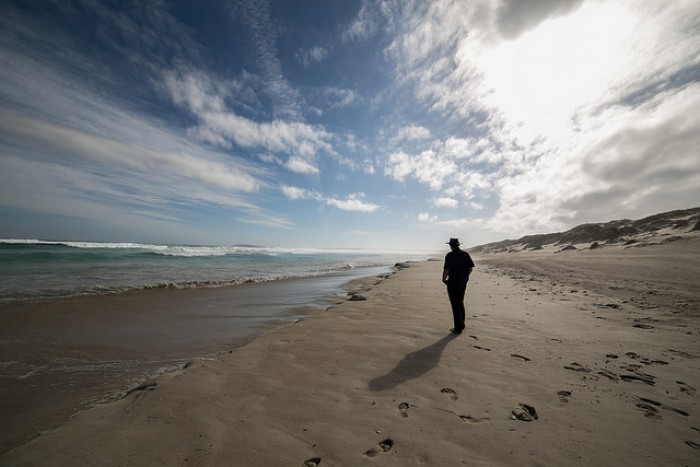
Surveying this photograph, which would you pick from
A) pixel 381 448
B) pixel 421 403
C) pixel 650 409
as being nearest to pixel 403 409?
pixel 421 403

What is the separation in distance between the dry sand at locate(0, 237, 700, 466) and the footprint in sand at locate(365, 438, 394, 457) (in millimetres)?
12

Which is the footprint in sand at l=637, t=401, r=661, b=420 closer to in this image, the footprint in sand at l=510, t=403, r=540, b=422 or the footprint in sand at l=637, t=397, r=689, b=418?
the footprint in sand at l=637, t=397, r=689, b=418

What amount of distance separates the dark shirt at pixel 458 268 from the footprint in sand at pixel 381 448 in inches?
167

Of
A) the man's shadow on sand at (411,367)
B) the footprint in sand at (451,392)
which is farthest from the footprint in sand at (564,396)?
the man's shadow on sand at (411,367)

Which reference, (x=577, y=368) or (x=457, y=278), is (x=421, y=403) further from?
(x=457, y=278)

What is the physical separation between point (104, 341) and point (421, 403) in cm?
678


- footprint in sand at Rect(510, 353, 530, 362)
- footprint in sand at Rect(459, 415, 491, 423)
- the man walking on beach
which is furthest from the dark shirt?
footprint in sand at Rect(459, 415, 491, 423)

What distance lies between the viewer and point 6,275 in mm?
14289

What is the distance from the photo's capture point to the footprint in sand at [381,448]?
244 cm

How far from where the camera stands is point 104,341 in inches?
238

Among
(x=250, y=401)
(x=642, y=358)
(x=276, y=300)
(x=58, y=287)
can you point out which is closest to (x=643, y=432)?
(x=642, y=358)

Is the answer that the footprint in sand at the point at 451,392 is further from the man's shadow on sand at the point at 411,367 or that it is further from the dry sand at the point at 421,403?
the man's shadow on sand at the point at 411,367

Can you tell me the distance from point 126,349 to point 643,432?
7.87m

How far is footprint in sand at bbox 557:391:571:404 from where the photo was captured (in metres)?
3.20
